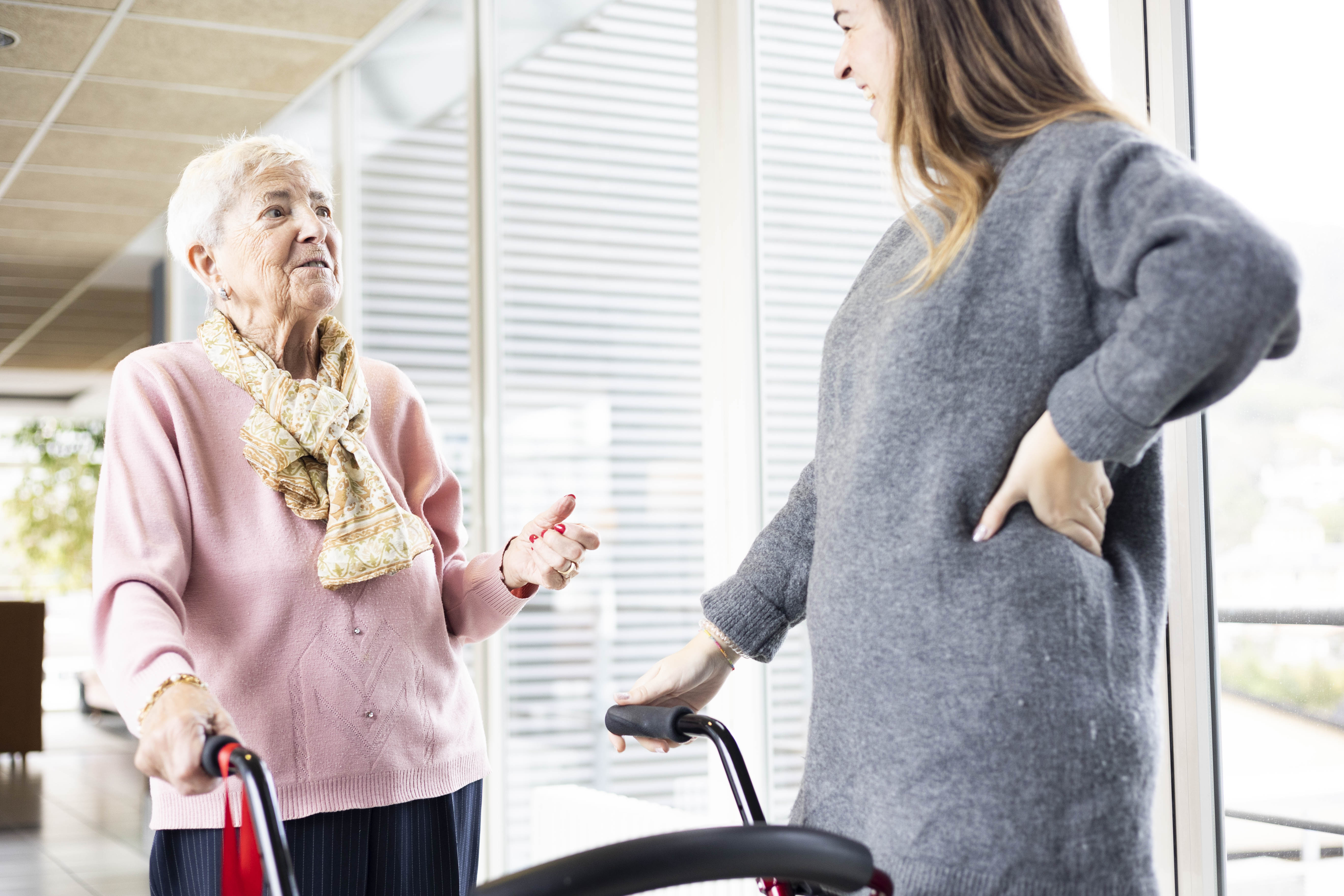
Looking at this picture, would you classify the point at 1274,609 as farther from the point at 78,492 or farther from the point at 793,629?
the point at 78,492

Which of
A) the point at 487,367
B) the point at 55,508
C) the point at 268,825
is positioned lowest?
the point at 268,825

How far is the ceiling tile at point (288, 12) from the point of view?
3.80 m

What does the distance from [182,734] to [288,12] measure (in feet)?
10.8

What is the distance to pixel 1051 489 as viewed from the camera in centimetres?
95

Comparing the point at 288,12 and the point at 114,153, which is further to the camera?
the point at 114,153

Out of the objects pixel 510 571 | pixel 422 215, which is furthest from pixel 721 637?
pixel 422 215

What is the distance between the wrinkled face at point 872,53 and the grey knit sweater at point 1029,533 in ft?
0.47

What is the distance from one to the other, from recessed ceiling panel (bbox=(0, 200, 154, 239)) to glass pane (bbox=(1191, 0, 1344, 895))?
603 cm

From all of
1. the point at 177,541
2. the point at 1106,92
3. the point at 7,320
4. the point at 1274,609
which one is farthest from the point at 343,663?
the point at 7,320

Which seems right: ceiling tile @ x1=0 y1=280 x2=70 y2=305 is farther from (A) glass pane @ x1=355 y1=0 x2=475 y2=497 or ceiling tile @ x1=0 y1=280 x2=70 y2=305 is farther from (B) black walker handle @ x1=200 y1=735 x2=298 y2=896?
(B) black walker handle @ x1=200 y1=735 x2=298 y2=896

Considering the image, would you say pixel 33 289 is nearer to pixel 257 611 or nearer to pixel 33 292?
pixel 33 292

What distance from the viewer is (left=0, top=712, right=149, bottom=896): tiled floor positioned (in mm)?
4371

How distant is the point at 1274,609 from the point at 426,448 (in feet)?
3.83

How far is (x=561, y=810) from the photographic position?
109 inches
